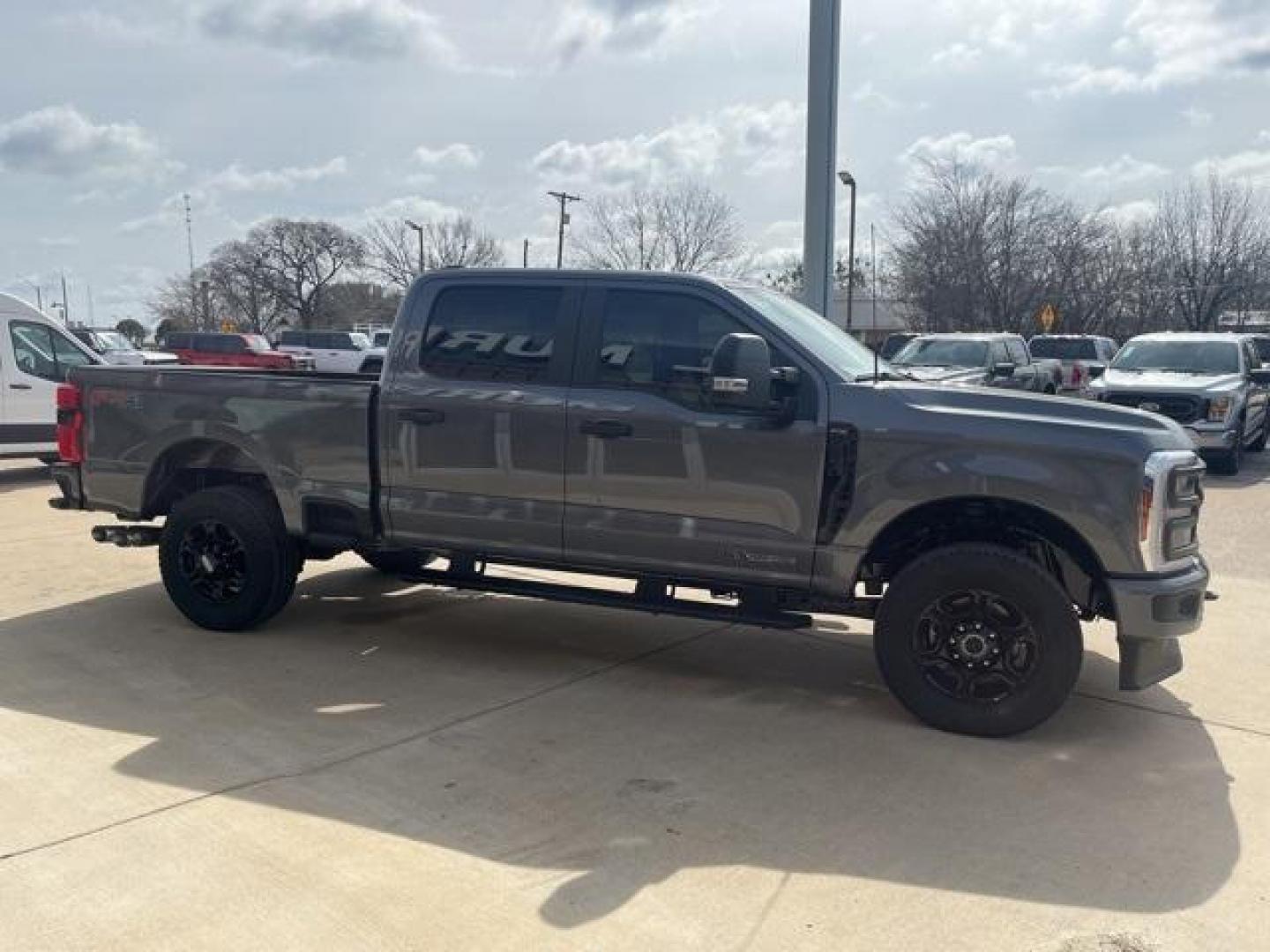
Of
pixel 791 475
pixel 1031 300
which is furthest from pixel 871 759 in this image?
pixel 1031 300

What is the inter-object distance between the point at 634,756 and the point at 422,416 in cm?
214

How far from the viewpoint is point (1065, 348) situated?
24.7 metres

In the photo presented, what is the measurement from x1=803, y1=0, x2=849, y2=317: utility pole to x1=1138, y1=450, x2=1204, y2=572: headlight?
8538mm

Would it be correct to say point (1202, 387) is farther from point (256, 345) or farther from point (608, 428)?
point (256, 345)

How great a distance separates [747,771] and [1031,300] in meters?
41.6

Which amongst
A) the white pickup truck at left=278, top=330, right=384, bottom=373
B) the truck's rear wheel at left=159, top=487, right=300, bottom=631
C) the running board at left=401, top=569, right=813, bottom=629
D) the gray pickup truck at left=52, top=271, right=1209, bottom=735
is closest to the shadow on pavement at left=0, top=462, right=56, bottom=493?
the truck's rear wheel at left=159, top=487, right=300, bottom=631

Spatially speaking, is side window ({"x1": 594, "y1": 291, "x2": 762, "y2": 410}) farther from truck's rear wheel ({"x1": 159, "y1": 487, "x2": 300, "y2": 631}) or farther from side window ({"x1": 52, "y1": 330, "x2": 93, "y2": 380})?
side window ({"x1": 52, "y1": 330, "x2": 93, "y2": 380})

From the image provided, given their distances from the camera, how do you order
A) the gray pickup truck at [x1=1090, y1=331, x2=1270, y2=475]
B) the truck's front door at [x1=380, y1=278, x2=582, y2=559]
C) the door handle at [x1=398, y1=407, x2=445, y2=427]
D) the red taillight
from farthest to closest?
1. the gray pickup truck at [x1=1090, y1=331, x2=1270, y2=475]
2. the red taillight
3. the door handle at [x1=398, y1=407, x2=445, y2=427]
4. the truck's front door at [x1=380, y1=278, x2=582, y2=559]

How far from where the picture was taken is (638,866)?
11.4 feet

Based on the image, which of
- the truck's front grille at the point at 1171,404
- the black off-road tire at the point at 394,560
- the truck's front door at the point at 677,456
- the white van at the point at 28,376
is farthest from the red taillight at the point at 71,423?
the truck's front grille at the point at 1171,404

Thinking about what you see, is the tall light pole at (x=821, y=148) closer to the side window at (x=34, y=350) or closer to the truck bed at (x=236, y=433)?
the truck bed at (x=236, y=433)

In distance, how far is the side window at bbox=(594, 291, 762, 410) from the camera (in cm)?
502

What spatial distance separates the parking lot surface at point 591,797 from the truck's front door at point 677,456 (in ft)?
2.46

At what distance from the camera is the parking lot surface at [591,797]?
316 centimetres
